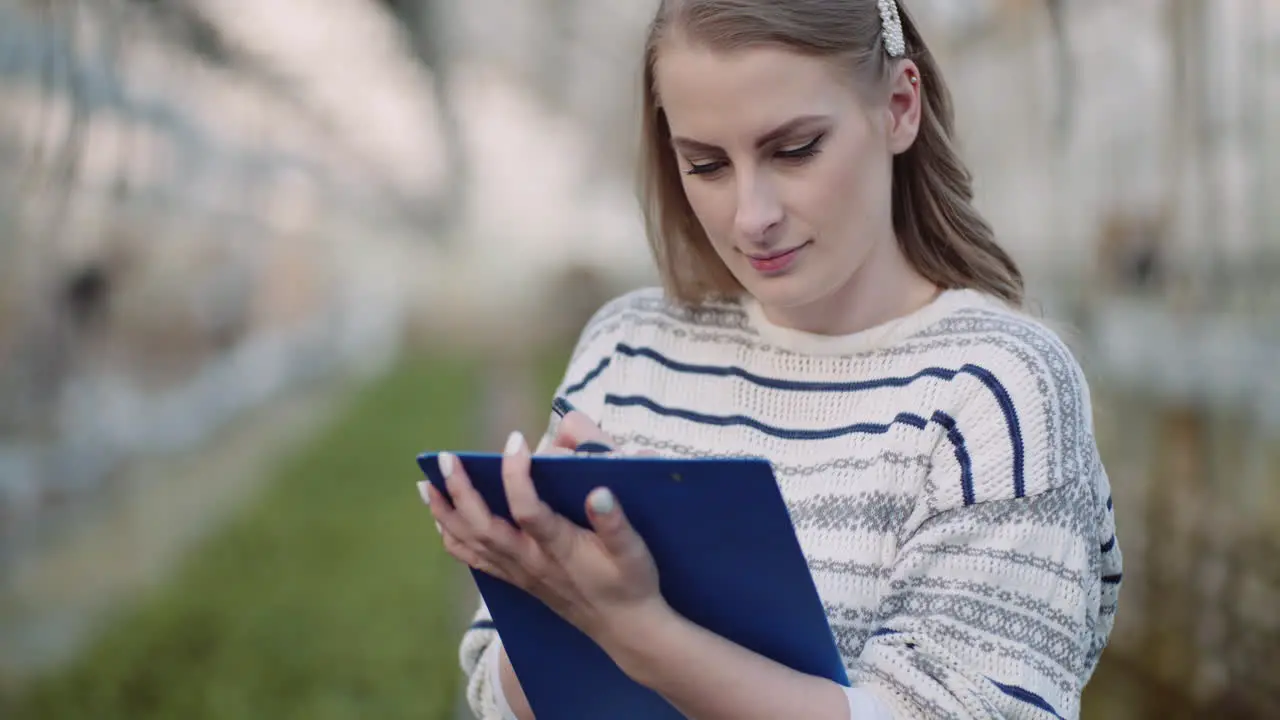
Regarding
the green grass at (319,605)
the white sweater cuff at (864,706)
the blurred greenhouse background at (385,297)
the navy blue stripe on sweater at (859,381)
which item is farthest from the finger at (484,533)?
the green grass at (319,605)

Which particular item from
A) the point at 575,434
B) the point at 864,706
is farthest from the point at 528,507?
the point at 864,706

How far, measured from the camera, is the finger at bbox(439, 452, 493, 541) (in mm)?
860

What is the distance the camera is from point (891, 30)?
1.09 metres

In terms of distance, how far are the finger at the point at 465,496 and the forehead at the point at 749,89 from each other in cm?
34

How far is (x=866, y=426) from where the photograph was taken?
1063 mm

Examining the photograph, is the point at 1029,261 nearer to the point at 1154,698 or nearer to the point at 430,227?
the point at 1154,698

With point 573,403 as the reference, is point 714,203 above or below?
above

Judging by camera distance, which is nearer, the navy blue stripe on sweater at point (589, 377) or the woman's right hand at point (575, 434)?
the woman's right hand at point (575, 434)

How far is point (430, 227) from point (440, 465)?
2.17m

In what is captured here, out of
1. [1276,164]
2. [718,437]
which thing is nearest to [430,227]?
[1276,164]

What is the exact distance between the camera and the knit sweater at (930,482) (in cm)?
93

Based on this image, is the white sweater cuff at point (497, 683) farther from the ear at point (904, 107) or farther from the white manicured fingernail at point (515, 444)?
the ear at point (904, 107)

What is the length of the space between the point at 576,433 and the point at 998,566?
329 mm

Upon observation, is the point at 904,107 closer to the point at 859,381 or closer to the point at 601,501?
the point at 859,381
